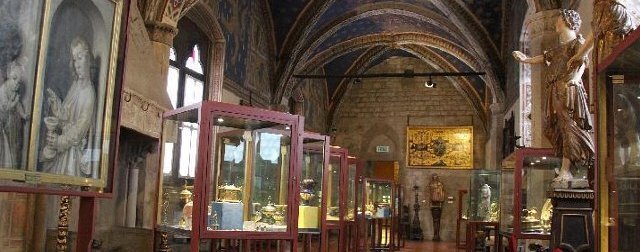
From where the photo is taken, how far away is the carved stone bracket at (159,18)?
11352 mm

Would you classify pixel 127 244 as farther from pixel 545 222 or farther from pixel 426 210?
pixel 426 210

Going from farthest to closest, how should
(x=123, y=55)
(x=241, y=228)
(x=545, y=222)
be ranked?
1. (x=545, y=222)
2. (x=241, y=228)
3. (x=123, y=55)

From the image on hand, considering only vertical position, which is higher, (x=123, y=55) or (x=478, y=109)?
(x=478, y=109)

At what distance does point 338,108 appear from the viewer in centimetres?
2820

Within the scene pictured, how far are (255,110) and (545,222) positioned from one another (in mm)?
3414

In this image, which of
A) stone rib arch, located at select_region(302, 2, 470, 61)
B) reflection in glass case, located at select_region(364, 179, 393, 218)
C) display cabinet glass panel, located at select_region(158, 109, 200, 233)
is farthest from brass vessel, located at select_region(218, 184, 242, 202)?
stone rib arch, located at select_region(302, 2, 470, 61)

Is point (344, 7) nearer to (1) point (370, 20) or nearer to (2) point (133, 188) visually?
(1) point (370, 20)

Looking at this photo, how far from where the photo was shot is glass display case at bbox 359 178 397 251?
578 inches

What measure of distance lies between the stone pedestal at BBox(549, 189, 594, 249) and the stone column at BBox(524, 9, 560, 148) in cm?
423

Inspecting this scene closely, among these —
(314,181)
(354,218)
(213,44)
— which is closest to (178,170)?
(314,181)

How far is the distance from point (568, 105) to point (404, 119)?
21.9m

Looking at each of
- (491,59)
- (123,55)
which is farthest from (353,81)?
(123,55)

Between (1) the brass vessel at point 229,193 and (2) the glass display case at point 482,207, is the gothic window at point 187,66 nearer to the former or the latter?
(1) the brass vessel at point 229,193

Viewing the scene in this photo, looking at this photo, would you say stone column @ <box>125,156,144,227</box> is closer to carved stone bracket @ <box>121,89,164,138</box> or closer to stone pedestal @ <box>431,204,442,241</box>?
carved stone bracket @ <box>121,89,164,138</box>
